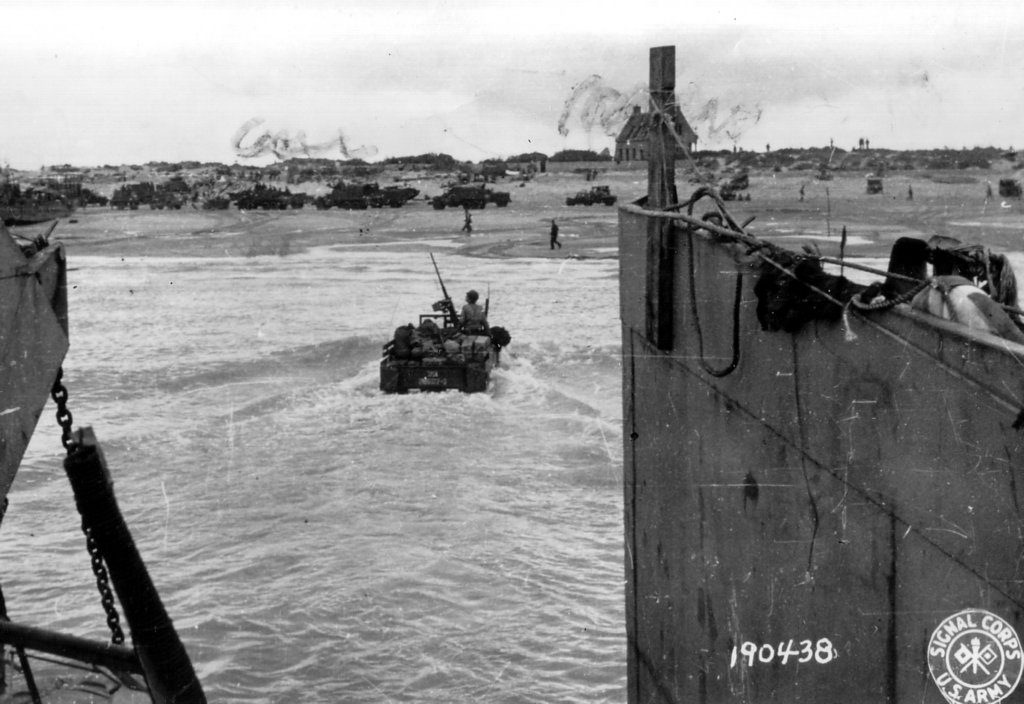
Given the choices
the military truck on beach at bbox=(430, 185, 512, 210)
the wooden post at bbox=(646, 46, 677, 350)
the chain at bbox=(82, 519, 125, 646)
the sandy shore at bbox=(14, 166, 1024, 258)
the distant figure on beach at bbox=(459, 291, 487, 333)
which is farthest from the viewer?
the military truck on beach at bbox=(430, 185, 512, 210)

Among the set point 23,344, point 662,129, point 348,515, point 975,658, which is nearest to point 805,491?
point 975,658

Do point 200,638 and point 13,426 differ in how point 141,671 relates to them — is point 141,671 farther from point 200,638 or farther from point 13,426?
point 200,638

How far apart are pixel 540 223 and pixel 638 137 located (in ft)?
174

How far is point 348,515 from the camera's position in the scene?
1496 cm

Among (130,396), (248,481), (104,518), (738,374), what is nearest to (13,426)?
(104,518)

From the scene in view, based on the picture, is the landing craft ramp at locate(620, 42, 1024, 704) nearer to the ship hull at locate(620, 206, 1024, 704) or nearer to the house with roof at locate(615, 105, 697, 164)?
the ship hull at locate(620, 206, 1024, 704)

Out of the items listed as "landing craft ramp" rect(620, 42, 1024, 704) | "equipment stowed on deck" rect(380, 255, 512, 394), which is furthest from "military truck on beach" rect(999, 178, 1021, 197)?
"landing craft ramp" rect(620, 42, 1024, 704)

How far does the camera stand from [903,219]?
41219 millimetres

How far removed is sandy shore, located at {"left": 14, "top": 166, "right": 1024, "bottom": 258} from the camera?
36.2 meters

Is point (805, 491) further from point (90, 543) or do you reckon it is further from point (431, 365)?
point (431, 365)

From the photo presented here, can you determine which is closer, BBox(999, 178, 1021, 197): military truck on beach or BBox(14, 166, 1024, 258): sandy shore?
BBox(999, 178, 1021, 197): military truck on beach

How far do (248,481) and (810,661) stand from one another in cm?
1267

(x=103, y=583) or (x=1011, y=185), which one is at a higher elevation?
(x=1011, y=185)

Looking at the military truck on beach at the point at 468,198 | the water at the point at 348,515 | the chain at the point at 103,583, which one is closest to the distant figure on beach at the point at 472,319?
the water at the point at 348,515
